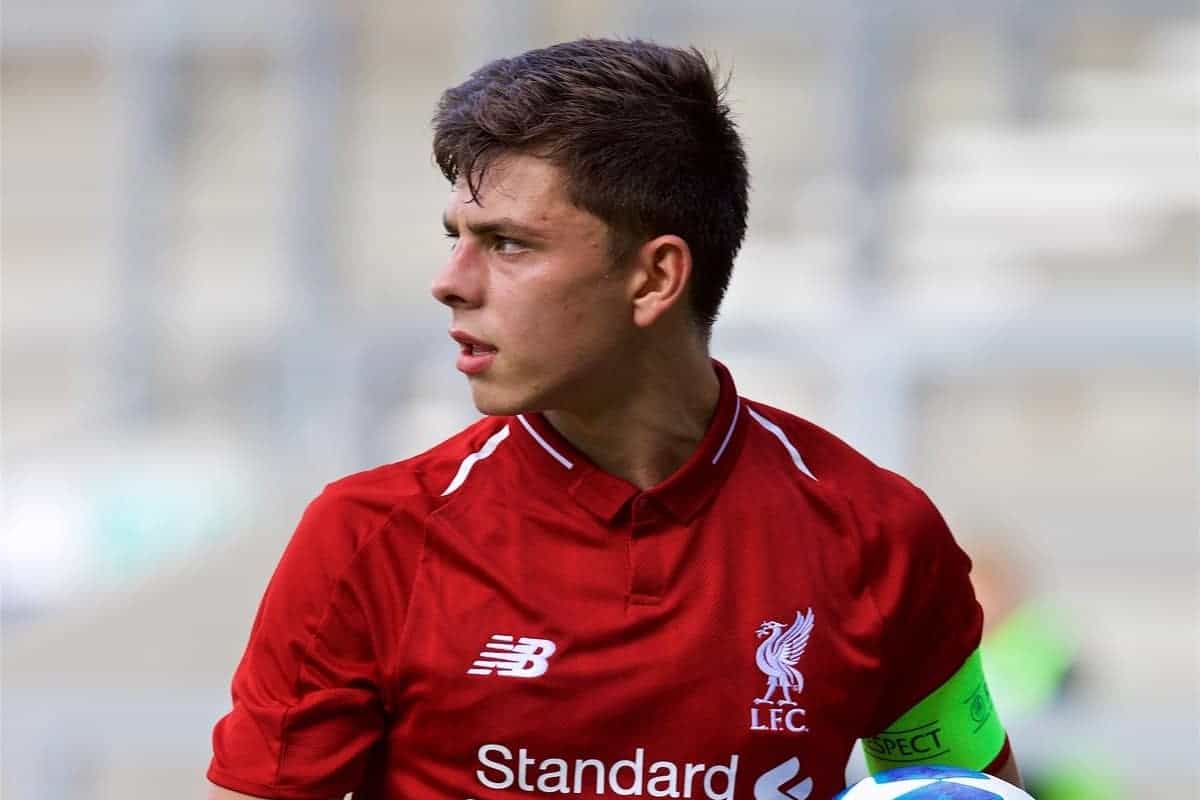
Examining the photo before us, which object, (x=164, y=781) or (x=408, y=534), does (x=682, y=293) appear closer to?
(x=408, y=534)

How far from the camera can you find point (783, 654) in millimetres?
1713

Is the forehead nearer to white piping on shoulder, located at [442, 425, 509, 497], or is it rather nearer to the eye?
the eye

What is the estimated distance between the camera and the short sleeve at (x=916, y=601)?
1.78 meters

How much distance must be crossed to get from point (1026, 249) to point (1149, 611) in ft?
5.46

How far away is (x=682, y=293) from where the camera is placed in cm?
174

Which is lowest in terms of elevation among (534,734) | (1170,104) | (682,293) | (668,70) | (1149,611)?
(1149,611)

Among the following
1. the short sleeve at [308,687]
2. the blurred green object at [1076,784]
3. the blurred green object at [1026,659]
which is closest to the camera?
the short sleeve at [308,687]

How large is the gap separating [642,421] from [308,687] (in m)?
0.39

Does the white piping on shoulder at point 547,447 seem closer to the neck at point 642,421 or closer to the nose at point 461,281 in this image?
the neck at point 642,421

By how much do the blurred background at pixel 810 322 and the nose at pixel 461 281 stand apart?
2.64m

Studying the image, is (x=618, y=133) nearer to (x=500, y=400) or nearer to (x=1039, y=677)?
(x=500, y=400)

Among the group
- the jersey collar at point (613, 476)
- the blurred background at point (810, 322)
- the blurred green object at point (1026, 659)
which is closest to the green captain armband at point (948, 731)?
the jersey collar at point (613, 476)

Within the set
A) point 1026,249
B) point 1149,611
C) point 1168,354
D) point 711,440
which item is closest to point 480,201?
point 711,440

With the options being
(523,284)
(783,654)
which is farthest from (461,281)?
(783,654)
